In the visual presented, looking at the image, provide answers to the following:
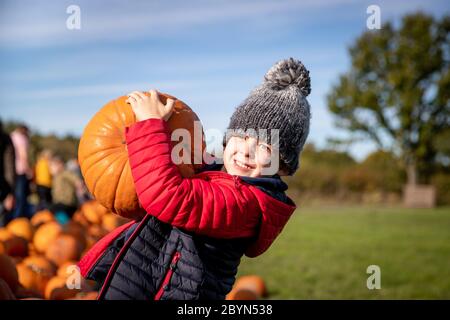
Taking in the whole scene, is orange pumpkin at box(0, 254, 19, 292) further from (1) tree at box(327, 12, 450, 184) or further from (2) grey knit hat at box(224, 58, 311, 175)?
(1) tree at box(327, 12, 450, 184)

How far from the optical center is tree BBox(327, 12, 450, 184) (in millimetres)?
34531

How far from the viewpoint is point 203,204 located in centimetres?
212

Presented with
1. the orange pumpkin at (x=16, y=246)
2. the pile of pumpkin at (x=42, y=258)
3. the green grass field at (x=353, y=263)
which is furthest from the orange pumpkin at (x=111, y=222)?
the orange pumpkin at (x=16, y=246)

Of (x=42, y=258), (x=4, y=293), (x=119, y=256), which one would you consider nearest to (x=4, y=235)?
(x=42, y=258)

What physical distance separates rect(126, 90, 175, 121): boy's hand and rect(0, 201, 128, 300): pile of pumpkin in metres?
1.56

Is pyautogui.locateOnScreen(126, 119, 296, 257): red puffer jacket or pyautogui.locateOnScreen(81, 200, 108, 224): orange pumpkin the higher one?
pyautogui.locateOnScreen(126, 119, 296, 257): red puffer jacket

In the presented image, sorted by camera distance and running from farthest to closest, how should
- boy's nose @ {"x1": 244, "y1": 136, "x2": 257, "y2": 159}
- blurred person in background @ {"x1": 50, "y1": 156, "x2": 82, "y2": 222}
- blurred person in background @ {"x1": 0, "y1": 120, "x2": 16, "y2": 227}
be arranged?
blurred person in background @ {"x1": 50, "y1": 156, "x2": 82, "y2": 222} < blurred person in background @ {"x1": 0, "y1": 120, "x2": 16, "y2": 227} < boy's nose @ {"x1": 244, "y1": 136, "x2": 257, "y2": 159}

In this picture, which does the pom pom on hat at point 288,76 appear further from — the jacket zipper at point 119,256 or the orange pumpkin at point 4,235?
the orange pumpkin at point 4,235

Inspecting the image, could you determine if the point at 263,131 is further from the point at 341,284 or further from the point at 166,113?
the point at 341,284

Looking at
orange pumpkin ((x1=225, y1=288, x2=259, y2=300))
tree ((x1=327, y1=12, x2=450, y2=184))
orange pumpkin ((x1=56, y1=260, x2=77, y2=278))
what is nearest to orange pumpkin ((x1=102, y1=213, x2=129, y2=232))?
orange pumpkin ((x1=56, y1=260, x2=77, y2=278))

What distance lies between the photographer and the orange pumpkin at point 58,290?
3896 mm

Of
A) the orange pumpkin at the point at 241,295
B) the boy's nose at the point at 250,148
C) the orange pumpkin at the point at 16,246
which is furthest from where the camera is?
the orange pumpkin at the point at 16,246

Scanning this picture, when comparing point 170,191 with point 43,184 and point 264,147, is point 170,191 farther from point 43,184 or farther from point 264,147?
point 43,184
